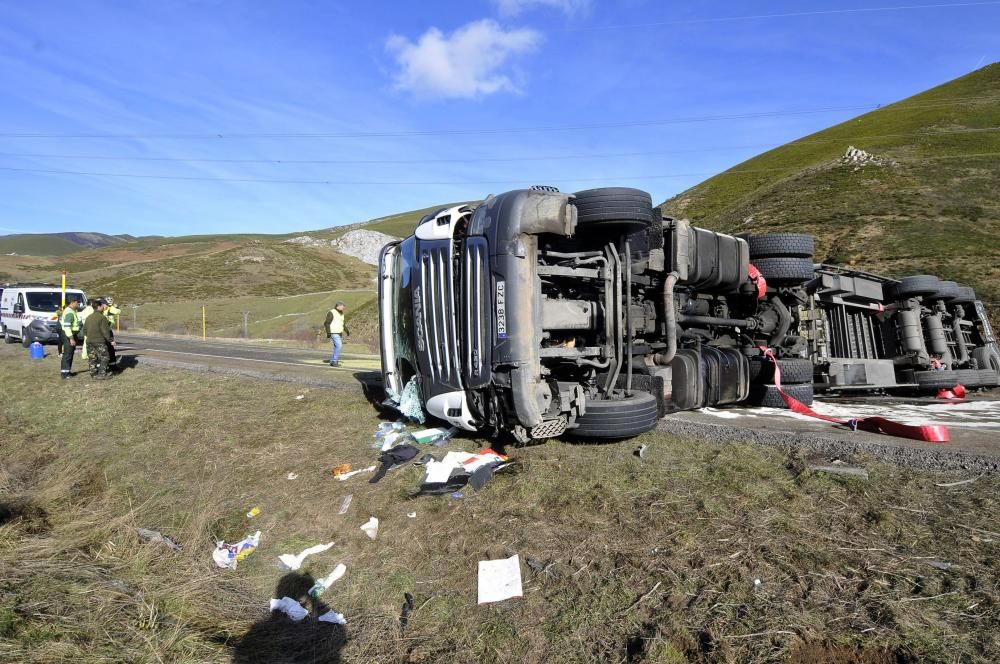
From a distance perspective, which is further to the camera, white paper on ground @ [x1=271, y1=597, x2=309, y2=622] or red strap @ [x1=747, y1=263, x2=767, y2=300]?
red strap @ [x1=747, y1=263, x2=767, y2=300]

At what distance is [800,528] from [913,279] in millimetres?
7677

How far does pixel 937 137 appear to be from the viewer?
4497 centimetres

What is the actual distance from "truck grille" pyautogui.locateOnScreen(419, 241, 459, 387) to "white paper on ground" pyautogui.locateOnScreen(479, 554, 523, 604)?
1.94 metres

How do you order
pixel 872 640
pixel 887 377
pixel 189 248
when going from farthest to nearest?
pixel 189 248
pixel 887 377
pixel 872 640

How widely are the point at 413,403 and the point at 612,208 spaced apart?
2736 millimetres

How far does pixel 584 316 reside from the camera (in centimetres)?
510

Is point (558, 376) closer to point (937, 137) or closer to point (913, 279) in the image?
point (913, 279)

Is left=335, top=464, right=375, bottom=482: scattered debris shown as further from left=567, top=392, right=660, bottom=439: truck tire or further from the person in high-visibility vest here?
the person in high-visibility vest

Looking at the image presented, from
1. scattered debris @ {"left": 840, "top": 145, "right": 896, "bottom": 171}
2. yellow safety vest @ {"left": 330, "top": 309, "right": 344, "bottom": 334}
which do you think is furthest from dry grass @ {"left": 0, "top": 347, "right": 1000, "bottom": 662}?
scattered debris @ {"left": 840, "top": 145, "right": 896, "bottom": 171}

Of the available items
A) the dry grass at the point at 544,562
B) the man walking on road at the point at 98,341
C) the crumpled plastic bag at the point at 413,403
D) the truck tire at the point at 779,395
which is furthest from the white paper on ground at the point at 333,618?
the man walking on road at the point at 98,341

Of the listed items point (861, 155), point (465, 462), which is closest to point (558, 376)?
point (465, 462)

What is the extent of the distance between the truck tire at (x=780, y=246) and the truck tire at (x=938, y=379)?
9.85 feet

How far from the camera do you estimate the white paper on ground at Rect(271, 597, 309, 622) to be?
10.4 feet

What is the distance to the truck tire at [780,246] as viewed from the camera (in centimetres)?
724
